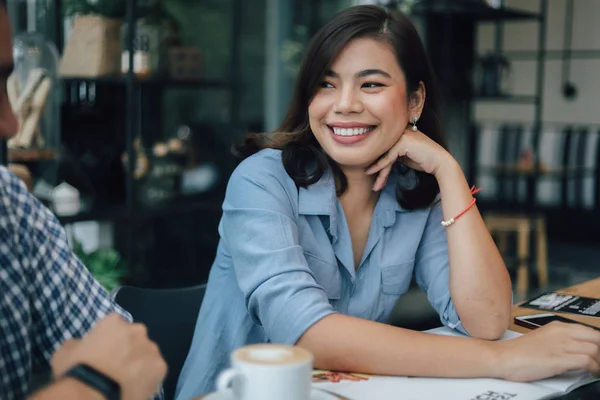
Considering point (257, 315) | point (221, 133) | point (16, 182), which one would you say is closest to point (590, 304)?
point (257, 315)

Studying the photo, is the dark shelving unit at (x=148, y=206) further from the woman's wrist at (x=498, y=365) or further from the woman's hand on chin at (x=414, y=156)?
the woman's wrist at (x=498, y=365)

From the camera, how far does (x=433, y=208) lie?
1645 mm

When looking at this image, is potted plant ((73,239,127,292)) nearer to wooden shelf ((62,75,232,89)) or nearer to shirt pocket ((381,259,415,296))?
wooden shelf ((62,75,232,89))

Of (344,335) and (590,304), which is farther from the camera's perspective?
(590,304)

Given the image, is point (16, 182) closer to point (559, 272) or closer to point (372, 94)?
point (372, 94)

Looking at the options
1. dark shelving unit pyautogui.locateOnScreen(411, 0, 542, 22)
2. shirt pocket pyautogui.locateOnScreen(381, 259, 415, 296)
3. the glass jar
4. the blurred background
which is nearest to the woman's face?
shirt pocket pyautogui.locateOnScreen(381, 259, 415, 296)

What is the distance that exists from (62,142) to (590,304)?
98.3 inches

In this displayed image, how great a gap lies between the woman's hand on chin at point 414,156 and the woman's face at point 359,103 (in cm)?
3

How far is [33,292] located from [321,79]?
0.74m

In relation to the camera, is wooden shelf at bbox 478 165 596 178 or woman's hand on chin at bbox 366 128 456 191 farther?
wooden shelf at bbox 478 165 596 178

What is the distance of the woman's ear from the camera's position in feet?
5.39

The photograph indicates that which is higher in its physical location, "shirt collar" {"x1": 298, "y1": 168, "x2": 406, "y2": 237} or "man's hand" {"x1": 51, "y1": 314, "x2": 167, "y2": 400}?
"shirt collar" {"x1": 298, "y1": 168, "x2": 406, "y2": 237}

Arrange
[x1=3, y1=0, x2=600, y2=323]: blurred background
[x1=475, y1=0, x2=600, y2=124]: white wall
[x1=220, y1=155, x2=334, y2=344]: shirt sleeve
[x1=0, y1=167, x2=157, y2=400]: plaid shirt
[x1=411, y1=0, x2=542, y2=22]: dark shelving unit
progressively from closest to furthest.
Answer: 1. [x1=0, y1=167, x2=157, y2=400]: plaid shirt
2. [x1=220, y1=155, x2=334, y2=344]: shirt sleeve
3. [x1=3, y1=0, x2=600, y2=323]: blurred background
4. [x1=411, y1=0, x2=542, y2=22]: dark shelving unit
5. [x1=475, y1=0, x2=600, y2=124]: white wall

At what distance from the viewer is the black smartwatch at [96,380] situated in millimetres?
830
